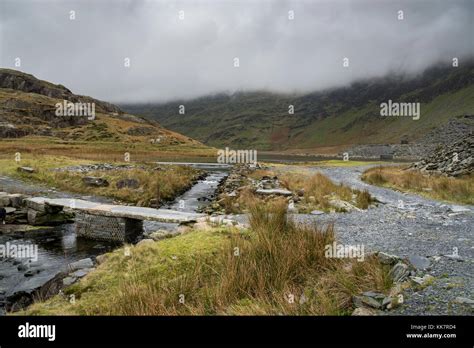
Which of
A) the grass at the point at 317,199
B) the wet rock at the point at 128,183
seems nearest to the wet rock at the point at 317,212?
the grass at the point at 317,199

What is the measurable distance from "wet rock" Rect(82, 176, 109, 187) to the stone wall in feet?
33.6

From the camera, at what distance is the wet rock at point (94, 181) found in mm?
22522

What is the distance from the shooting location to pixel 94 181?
22.7 meters

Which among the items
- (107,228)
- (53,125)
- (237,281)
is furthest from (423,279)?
(53,125)

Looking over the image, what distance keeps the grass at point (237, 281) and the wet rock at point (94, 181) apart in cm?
1643

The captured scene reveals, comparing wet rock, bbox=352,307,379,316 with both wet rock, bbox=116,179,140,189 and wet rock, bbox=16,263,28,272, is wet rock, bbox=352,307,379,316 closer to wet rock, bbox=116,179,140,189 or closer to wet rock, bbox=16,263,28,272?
wet rock, bbox=16,263,28,272

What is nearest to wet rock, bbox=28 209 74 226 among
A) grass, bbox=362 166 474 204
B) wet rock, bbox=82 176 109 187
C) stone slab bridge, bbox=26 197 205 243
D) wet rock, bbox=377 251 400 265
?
stone slab bridge, bbox=26 197 205 243

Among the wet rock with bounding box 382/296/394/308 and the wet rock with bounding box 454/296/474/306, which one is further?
the wet rock with bounding box 382/296/394/308

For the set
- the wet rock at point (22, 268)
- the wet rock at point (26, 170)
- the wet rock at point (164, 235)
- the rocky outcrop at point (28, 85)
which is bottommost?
the wet rock at point (22, 268)

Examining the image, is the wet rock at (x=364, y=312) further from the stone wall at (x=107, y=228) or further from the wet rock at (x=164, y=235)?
the stone wall at (x=107, y=228)

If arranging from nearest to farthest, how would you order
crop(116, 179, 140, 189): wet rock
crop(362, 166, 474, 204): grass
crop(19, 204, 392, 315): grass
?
crop(19, 204, 392, 315): grass → crop(362, 166, 474, 204): grass → crop(116, 179, 140, 189): wet rock

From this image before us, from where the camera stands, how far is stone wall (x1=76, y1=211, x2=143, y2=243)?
12.1 meters

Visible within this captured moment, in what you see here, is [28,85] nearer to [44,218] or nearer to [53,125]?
[53,125]
